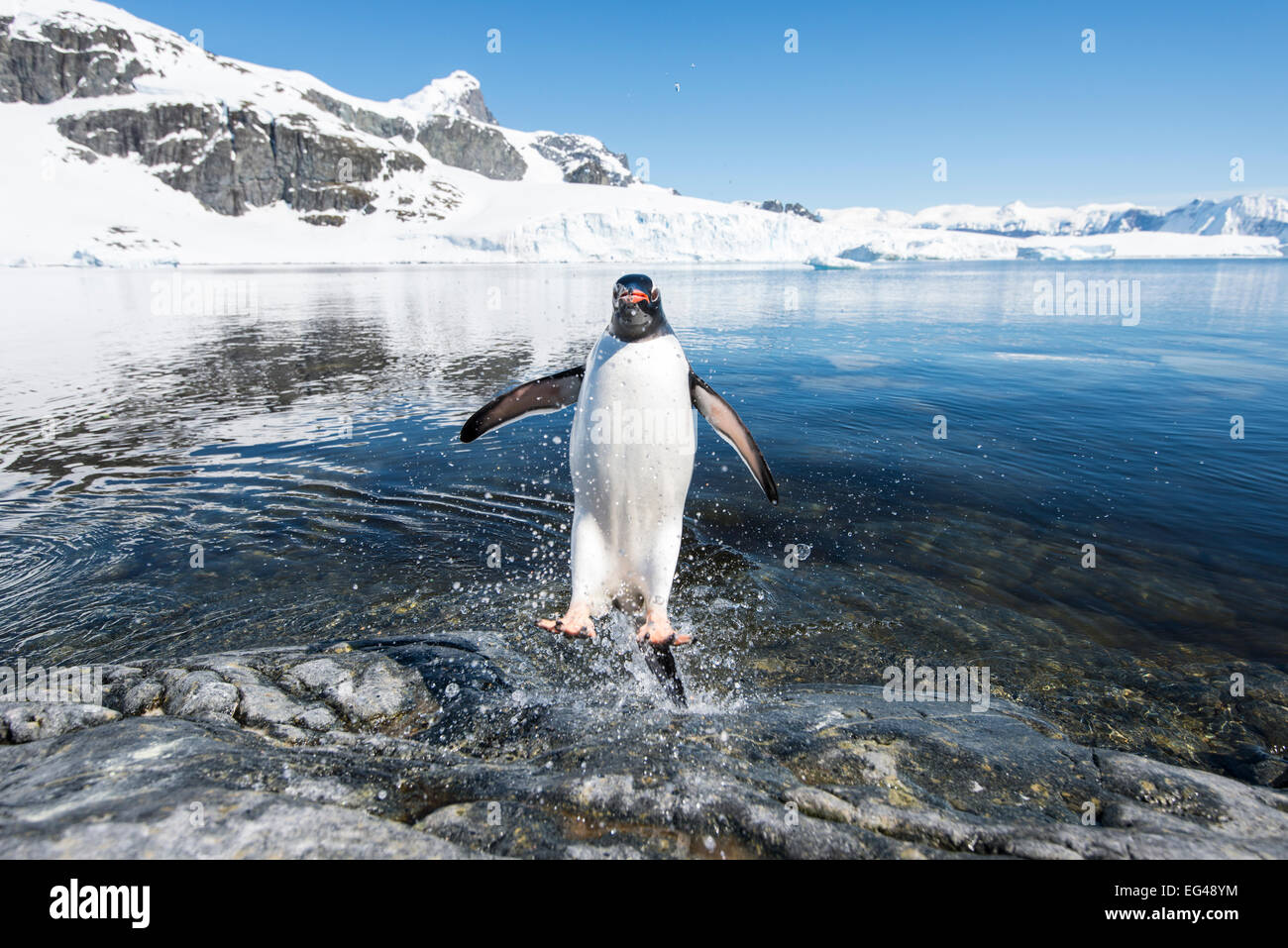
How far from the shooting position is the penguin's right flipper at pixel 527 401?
5051 millimetres

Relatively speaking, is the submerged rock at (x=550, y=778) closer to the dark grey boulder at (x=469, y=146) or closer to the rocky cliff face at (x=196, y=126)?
the rocky cliff face at (x=196, y=126)

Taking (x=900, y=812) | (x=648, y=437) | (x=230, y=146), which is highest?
(x=230, y=146)

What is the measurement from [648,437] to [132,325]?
26.0m

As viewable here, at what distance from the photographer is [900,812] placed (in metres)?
2.60

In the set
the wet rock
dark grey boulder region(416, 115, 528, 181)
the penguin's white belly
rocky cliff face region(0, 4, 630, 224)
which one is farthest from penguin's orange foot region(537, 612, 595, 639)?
dark grey boulder region(416, 115, 528, 181)

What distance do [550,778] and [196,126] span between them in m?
155

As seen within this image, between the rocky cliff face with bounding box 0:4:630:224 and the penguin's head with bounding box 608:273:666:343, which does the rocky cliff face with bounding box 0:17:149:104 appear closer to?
the rocky cliff face with bounding box 0:4:630:224

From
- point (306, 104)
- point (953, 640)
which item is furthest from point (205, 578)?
point (306, 104)

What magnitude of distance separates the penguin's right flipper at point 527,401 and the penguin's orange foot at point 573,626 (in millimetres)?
1562

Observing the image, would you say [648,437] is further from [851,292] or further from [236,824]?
[851,292]

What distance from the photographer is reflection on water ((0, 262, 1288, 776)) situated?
4.85 metres

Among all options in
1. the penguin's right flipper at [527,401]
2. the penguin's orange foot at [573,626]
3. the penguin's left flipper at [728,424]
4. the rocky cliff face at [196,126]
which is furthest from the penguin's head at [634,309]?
the rocky cliff face at [196,126]

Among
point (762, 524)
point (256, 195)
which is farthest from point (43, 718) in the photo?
point (256, 195)

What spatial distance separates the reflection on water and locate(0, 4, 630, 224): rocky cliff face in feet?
403
